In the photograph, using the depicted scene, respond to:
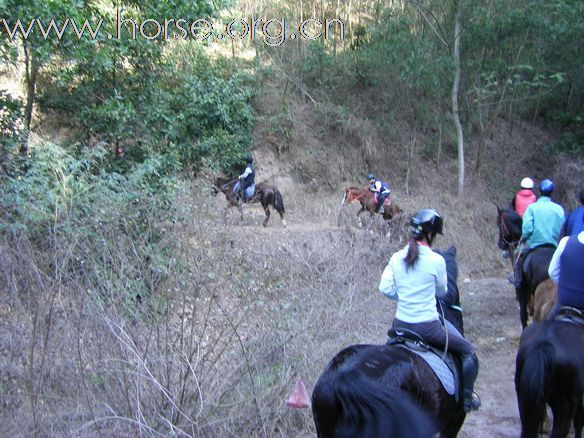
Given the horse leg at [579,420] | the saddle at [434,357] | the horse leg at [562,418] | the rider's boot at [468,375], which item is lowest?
the horse leg at [579,420]

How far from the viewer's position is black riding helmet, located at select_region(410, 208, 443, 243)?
4.80 metres

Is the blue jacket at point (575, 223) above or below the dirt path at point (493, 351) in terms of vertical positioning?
above

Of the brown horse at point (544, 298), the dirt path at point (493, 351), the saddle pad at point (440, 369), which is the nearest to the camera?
the saddle pad at point (440, 369)

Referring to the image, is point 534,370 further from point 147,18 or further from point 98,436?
point 147,18

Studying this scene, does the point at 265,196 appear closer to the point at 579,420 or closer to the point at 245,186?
the point at 245,186

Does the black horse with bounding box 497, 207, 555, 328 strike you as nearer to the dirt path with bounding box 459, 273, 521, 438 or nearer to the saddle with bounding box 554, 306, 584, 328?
the dirt path with bounding box 459, 273, 521, 438

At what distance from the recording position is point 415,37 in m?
22.4

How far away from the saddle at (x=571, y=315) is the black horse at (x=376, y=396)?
160cm

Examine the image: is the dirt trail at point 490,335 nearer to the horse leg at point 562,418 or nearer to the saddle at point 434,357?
the horse leg at point 562,418

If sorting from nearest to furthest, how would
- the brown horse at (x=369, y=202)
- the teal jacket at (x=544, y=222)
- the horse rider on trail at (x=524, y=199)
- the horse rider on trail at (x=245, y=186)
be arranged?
the teal jacket at (x=544, y=222)
the horse rider on trail at (x=524, y=199)
the horse rider on trail at (x=245, y=186)
the brown horse at (x=369, y=202)

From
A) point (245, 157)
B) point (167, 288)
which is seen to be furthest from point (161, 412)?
point (245, 157)

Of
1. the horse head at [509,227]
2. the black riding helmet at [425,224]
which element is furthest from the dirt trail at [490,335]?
the black riding helmet at [425,224]

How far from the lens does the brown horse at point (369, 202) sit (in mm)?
18688

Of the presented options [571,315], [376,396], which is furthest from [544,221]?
[376,396]
